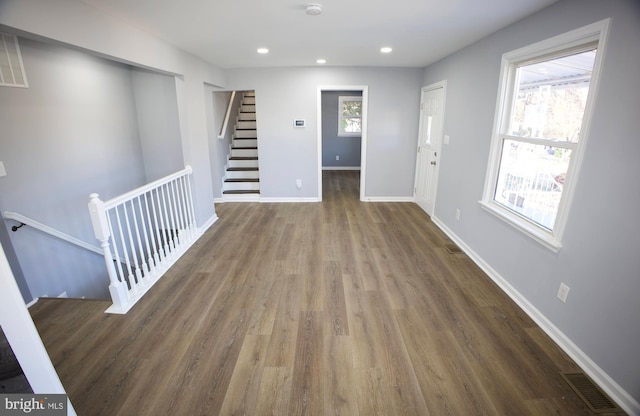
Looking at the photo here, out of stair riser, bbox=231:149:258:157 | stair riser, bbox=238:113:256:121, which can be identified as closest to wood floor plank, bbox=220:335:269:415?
stair riser, bbox=231:149:258:157

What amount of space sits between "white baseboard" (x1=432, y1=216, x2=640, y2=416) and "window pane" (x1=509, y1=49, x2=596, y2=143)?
134 cm

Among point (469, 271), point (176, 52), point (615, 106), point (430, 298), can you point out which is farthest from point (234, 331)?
point (176, 52)

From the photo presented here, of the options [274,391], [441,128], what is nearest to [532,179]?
[441,128]

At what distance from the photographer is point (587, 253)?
1.96 meters

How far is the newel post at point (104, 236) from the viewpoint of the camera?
228 cm

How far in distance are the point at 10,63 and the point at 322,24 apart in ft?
9.40

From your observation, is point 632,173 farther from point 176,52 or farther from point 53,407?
point 176,52

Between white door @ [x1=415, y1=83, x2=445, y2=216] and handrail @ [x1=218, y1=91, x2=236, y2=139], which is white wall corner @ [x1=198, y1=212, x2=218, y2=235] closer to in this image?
handrail @ [x1=218, y1=91, x2=236, y2=139]

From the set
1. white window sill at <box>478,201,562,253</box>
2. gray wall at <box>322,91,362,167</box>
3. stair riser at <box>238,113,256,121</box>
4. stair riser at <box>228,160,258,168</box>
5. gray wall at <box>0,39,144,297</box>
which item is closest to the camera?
white window sill at <box>478,201,562,253</box>

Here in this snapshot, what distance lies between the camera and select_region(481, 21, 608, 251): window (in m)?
2.05

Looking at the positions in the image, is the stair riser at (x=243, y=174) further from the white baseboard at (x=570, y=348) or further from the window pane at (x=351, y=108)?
the white baseboard at (x=570, y=348)

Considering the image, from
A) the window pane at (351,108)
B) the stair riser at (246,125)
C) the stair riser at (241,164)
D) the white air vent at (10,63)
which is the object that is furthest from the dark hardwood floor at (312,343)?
the window pane at (351,108)

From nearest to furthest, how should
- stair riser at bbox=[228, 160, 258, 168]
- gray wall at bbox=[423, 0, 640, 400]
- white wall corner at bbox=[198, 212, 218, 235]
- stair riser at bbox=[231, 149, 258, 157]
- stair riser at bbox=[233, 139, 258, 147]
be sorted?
gray wall at bbox=[423, 0, 640, 400], white wall corner at bbox=[198, 212, 218, 235], stair riser at bbox=[228, 160, 258, 168], stair riser at bbox=[231, 149, 258, 157], stair riser at bbox=[233, 139, 258, 147]

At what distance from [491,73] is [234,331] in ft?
11.2
